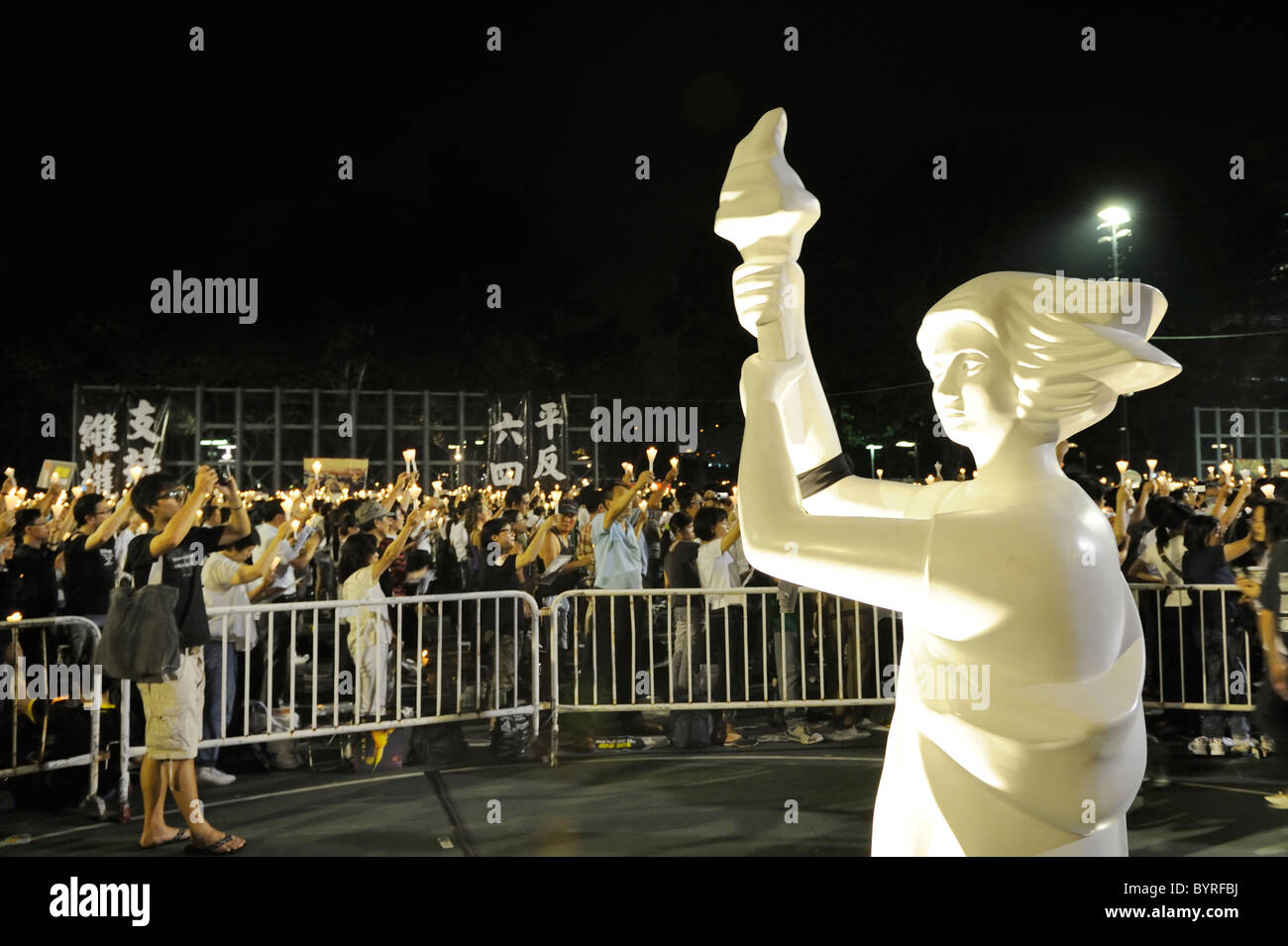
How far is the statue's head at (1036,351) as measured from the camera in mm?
1785

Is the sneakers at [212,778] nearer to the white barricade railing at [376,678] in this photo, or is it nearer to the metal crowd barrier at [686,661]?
the white barricade railing at [376,678]

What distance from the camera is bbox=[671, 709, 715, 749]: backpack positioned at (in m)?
7.66

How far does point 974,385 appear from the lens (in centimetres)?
188

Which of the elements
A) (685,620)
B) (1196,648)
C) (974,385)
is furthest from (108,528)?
(1196,648)

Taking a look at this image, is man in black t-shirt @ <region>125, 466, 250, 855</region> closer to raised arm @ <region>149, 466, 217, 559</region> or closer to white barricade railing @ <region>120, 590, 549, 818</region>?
raised arm @ <region>149, 466, 217, 559</region>

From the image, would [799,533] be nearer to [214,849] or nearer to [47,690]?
[214,849]

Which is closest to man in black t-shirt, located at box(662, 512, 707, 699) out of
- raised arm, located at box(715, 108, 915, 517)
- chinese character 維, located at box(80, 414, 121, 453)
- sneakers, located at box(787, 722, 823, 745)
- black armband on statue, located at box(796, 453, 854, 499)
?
sneakers, located at box(787, 722, 823, 745)

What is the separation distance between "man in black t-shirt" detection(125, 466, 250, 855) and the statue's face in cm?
436

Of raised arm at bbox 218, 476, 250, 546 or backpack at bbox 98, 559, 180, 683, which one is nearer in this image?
backpack at bbox 98, 559, 180, 683

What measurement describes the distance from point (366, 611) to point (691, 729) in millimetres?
2466

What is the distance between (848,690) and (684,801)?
250 centimetres

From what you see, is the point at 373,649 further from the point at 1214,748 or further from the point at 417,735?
the point at 1214,748

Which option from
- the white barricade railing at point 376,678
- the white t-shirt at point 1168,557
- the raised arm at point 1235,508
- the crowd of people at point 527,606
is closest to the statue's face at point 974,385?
the crowd of people at point 527,606
